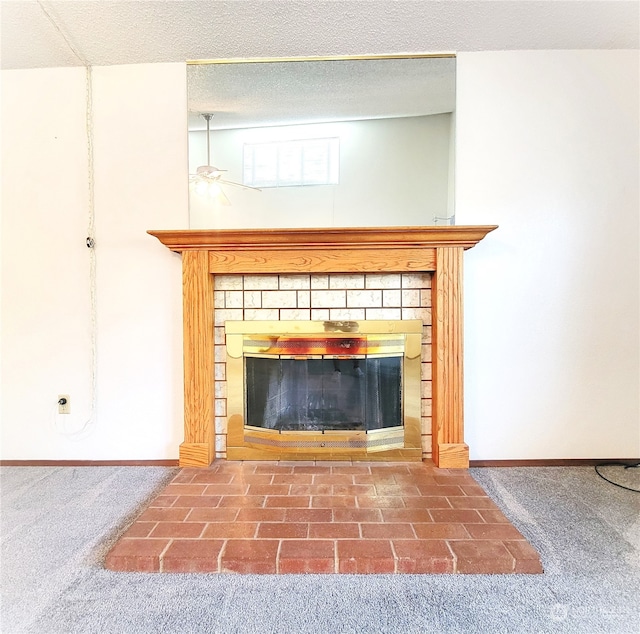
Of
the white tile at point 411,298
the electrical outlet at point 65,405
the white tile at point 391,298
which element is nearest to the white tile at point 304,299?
the white tile at point 391,298

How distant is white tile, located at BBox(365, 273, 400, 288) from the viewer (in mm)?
1718

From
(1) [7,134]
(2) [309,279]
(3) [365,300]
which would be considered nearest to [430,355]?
(3) [365,300]

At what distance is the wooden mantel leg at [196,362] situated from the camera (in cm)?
165

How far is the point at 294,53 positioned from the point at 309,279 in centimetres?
111

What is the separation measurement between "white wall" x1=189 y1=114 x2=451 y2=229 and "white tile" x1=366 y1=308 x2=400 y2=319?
0.43m

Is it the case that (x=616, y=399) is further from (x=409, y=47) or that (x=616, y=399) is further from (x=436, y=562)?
(x=409, y=47)

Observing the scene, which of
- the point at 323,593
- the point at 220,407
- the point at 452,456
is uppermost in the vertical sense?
the point at 220,407

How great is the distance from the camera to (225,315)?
1750 mm

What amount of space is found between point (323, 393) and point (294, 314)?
17.2 inches

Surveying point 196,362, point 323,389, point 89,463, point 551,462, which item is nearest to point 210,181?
point 196,362

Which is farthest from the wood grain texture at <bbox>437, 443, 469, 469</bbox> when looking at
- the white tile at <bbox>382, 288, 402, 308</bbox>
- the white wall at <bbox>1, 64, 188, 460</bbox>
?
the white wall at <bbox>1, 64, 188, 460</bbox>

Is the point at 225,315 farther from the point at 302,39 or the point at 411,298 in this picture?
the point at 302,39

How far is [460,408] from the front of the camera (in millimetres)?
1642

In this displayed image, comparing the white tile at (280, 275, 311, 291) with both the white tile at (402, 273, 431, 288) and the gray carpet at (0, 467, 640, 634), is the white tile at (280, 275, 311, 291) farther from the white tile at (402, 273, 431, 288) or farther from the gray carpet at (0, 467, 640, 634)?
the gray carpet at (0, 467, 640, 634)
